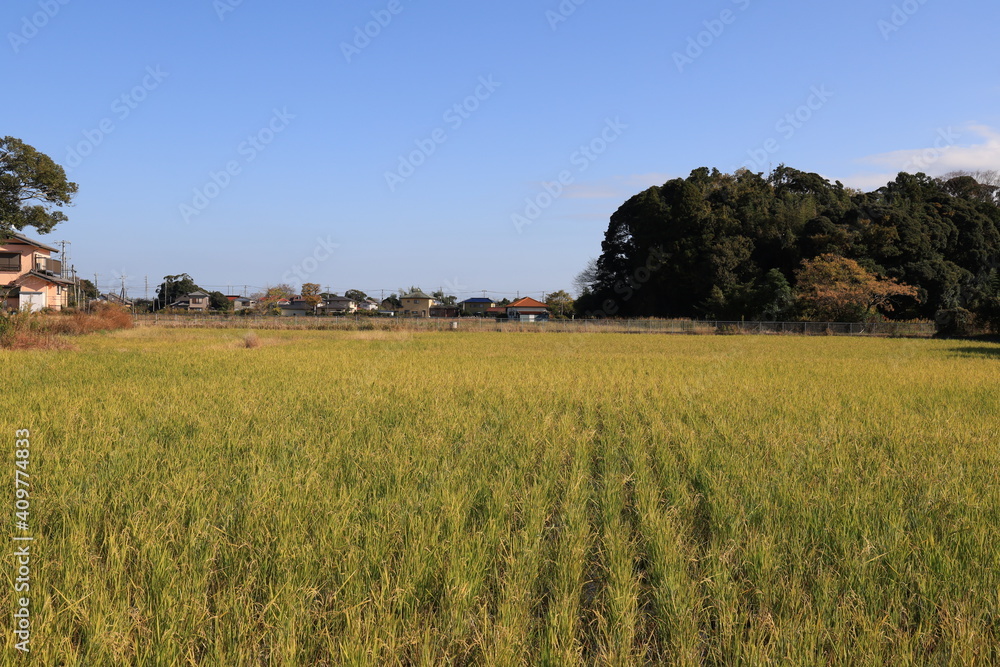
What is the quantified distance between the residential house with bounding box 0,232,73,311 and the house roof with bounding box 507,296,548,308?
156 feet

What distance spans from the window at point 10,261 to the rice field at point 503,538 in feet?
135

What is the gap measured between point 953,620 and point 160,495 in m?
4.45

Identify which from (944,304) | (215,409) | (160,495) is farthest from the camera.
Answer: (944,304)

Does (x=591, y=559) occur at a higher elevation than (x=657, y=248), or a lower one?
lower

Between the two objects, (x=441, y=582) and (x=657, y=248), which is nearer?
(x=441, y=582)

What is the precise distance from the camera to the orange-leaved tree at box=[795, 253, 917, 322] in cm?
3694

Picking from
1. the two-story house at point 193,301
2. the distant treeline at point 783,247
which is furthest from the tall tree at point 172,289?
the distant treeline at point 783,247

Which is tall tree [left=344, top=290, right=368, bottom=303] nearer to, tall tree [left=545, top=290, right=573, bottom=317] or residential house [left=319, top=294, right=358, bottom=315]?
residential house [left=319, top=294, right=358, bottom=315]

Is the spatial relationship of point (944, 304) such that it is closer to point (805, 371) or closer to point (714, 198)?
point (714, 198)

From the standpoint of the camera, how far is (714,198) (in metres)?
48.2

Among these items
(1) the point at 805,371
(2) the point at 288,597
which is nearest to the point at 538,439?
(2) the point at 288,597

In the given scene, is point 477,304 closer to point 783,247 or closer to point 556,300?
point 556,300

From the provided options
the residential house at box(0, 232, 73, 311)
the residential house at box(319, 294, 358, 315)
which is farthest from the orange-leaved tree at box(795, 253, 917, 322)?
the residential house at box(319, 294, 358, 315)

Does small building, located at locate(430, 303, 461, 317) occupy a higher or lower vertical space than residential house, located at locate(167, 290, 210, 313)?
lower
